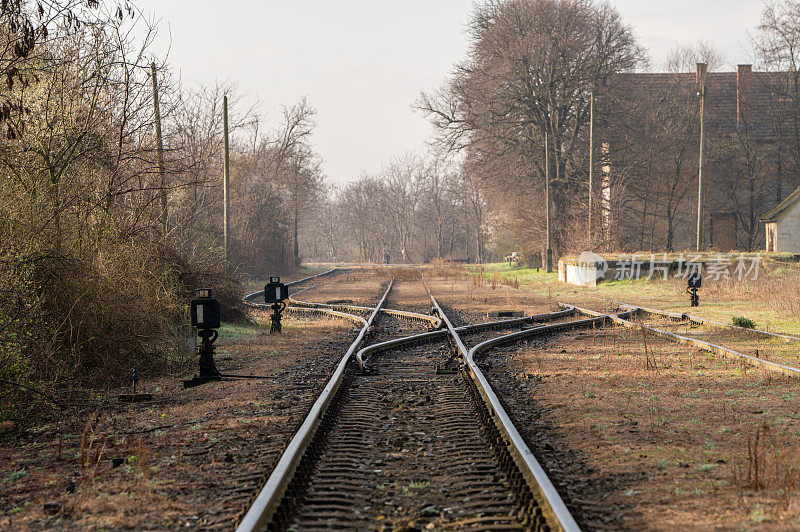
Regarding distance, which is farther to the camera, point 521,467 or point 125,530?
point 521,467

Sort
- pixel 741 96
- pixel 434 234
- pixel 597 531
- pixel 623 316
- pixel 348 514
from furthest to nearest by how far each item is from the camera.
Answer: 1. pixel 434 234
2. pixel 741 96
3. pixel 623 316
4. pixel 348 514
5. pixel 597 531

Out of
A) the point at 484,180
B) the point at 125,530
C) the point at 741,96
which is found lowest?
the point at 125,530

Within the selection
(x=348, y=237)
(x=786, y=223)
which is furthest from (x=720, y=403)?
(x=348, y=237)

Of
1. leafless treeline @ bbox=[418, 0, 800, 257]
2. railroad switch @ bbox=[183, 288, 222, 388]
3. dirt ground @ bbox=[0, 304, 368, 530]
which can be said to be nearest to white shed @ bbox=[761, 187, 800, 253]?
leafless treeline @ bbox=[418, 0, 800, 257]

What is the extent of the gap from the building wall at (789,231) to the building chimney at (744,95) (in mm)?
16470

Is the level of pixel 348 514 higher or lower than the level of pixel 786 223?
lower

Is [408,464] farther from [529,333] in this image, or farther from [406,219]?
[406,219]

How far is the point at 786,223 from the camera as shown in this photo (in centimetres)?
3847

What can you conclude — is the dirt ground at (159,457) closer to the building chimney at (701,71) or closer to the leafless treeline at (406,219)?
the building chimney at (701,71)

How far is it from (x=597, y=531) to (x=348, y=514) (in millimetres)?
1525

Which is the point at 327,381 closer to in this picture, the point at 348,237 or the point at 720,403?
the point at 720,403

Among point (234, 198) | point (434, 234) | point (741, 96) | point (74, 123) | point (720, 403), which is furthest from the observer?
point (434, 234)

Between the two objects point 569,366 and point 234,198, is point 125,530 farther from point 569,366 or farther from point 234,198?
point 234,198

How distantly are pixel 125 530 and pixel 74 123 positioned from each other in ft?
26.8
